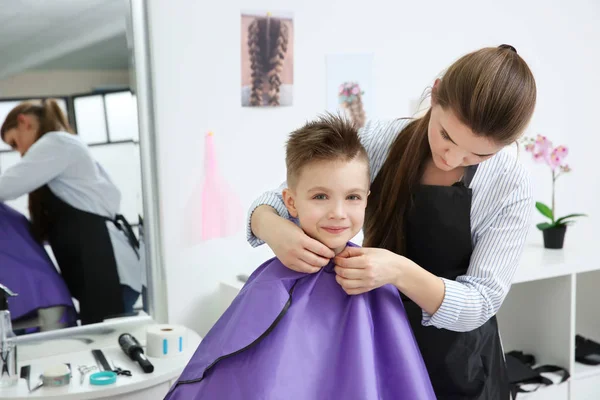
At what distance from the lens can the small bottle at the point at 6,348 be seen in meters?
1.71

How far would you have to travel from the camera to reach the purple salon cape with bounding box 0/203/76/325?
1.89 m

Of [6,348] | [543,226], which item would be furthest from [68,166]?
[543,226]

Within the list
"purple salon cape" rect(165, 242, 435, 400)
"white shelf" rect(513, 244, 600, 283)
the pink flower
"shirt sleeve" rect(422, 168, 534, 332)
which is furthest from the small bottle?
the pink flower

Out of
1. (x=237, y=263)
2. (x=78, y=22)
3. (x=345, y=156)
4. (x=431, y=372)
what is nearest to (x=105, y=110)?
(x=78, y=22)

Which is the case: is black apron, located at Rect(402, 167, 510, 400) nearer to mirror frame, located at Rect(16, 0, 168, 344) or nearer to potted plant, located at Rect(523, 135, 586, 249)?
mirror frame, located at Rect(16, 0, 168, 344)

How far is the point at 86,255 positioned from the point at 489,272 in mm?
1223

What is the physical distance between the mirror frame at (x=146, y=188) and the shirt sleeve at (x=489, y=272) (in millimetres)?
1059

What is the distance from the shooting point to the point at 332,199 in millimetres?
1226

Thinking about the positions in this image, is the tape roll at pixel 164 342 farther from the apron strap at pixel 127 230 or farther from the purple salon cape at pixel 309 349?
the purple salon cape at pixel 309 349

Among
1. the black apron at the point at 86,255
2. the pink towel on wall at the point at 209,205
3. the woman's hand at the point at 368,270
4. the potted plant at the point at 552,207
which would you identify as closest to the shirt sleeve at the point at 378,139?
the woman's hand at the point at 368,270

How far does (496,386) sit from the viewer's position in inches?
58.6

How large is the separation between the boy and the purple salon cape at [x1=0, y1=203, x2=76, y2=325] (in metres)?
0.85

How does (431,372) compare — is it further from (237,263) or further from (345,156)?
(237,263)

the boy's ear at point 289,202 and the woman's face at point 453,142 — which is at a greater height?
the woman's face at point 453,142
